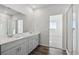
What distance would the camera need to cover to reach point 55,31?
2.95 metres

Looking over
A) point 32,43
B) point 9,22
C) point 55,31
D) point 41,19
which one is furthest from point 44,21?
point 9,22

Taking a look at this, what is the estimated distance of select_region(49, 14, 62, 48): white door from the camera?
291 cm

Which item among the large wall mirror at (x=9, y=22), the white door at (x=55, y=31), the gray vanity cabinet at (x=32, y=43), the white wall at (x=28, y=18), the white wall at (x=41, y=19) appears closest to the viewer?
the large wall mirror at (x=9, y=22)

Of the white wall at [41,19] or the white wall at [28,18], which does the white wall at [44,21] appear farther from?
the white wall at [28,18]

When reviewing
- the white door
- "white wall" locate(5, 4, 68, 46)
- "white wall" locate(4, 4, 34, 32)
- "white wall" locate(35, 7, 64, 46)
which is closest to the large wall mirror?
"white wall" locate(4, 4, 34, 32)

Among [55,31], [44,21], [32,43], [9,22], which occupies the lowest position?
[32,43]

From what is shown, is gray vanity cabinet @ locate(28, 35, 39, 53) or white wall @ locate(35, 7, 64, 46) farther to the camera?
white wall @ locate(35, 7, 64, 46)

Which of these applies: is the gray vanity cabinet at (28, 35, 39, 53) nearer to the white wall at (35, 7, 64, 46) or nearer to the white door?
the white wall at (35, 7, 64, 46)

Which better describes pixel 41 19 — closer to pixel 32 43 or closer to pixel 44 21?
pixel 44 21

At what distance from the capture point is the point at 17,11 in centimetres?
219

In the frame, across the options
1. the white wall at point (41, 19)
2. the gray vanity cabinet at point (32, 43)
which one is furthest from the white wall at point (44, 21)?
the gray vanity cabinet at point (32, 43)

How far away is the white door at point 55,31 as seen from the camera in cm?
291

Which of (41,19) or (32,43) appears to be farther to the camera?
(41,19)

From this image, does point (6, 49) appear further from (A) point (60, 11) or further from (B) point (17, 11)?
(A) point (60, 11)
